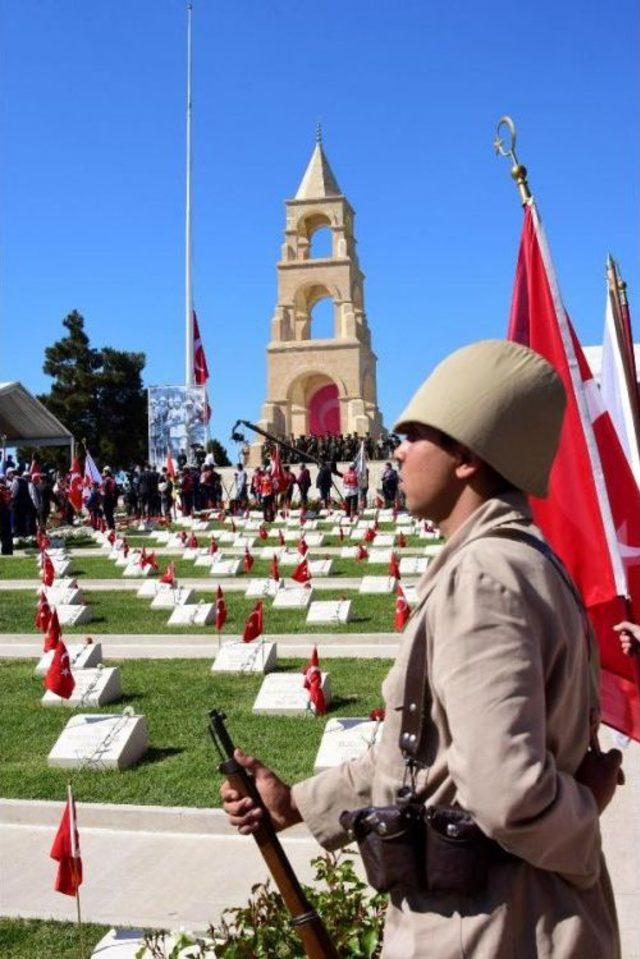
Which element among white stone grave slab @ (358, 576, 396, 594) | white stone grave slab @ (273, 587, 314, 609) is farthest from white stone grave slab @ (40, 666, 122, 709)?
white stone grave slab @ (358, 576, 396, 594)

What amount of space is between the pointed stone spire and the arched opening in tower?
11619 millimetres

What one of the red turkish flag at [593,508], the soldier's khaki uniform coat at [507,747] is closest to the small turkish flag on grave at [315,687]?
the red turkish flag at [593,508]

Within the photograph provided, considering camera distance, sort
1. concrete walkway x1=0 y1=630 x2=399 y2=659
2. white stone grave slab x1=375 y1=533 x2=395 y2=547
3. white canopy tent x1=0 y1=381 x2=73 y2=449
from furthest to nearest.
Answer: white canopy tent x1=0 y1=381 x2=73 y2=449 → white stone grave slab x1=375 y1=533 x2=395 y2=547 → concrete walkway x1=0 y1=630 x2=399 y2=659

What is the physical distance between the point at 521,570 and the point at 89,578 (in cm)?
1710

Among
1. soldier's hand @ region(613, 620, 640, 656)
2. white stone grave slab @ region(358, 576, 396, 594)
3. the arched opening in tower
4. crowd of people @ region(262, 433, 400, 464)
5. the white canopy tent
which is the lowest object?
white stone grave slab @ region(358, 576, 396, 594)

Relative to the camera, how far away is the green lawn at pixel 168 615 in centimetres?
1256

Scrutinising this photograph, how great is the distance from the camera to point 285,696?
28.3 ft

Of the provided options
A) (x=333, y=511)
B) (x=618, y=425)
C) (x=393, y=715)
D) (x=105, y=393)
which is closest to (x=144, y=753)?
(x=618, y=425)

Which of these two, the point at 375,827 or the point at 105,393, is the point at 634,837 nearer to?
the point at 375,827

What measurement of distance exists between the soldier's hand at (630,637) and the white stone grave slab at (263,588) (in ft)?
36.5

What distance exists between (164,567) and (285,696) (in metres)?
11.3

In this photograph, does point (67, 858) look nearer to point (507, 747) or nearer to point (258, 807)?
point (258, 807)

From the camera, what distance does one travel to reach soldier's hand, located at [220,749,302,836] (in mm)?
2289

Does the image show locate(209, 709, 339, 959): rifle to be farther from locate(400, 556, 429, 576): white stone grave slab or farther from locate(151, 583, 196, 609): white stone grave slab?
locate(400, 556, 429, 576): white stone grave slab
